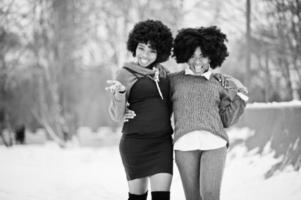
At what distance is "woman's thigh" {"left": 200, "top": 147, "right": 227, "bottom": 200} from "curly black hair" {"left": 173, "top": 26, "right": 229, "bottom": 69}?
849 mm

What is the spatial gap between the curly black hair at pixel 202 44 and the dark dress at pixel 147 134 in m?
→ 0.36

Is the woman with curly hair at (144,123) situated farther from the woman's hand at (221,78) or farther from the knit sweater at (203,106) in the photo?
the woman's hand at (221,78)

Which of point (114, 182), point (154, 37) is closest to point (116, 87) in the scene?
point (154, 37)

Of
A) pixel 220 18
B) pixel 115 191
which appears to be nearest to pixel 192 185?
pixel 115 191

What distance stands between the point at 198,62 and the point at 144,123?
2.24 ft

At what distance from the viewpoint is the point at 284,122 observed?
17.0ft

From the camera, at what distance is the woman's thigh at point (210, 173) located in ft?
10.2

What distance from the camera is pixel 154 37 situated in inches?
137

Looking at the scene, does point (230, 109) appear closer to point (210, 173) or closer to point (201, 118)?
point (201, 118)

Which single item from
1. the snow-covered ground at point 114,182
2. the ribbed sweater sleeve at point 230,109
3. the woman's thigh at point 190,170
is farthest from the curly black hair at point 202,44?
the snow-covered ground at point 114,182

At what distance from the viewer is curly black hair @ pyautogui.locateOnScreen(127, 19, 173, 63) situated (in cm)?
349

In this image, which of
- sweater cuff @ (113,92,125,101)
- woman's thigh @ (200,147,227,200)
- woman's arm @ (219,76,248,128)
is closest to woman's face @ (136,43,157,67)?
sweater cuff @ (113,92,125,101)

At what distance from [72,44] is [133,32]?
1321cm

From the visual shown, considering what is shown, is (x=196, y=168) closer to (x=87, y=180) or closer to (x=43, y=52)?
(x=87, y=180)
